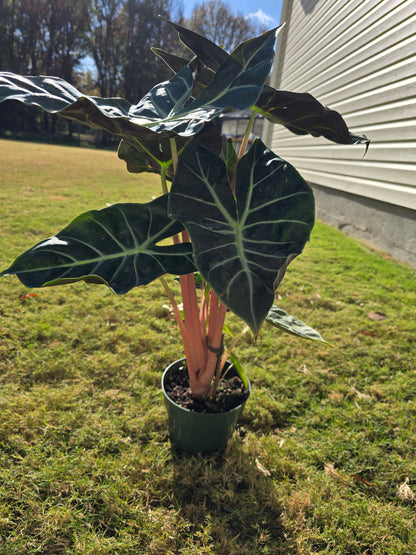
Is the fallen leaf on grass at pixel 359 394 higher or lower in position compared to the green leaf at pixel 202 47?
lower

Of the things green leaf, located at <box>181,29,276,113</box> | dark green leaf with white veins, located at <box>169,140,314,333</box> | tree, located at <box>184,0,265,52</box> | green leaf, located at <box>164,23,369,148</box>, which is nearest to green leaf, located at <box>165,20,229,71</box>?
green leaf, located at <box>164,23,369,148</box>

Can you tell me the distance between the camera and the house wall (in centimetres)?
333

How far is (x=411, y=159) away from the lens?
10.6 ft

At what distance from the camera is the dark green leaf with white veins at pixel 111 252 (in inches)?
34.4

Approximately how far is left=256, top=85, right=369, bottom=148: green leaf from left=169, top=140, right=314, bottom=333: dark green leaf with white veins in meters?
0.24

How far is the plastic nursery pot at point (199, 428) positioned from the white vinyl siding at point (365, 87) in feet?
9.55

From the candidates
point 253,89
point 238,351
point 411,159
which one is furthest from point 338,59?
point 253,89

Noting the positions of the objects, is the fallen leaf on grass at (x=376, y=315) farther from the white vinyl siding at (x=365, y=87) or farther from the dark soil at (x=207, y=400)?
the dark soil at (x=207, y=400)

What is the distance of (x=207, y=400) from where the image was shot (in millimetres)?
1413

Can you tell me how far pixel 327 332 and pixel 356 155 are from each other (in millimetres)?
2804

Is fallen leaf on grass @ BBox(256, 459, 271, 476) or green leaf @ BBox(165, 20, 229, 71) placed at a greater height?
green leaf @ BBox(165, 20, 229, 71)

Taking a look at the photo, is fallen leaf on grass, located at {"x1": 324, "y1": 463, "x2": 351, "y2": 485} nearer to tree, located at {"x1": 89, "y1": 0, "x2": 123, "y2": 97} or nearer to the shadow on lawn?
the shadow on lawn

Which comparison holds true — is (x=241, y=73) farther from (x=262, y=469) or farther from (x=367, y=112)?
Result: (x=367, y=112)

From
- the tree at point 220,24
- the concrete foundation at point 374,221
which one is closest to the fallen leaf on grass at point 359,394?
the concrete foundation at point 374,221
